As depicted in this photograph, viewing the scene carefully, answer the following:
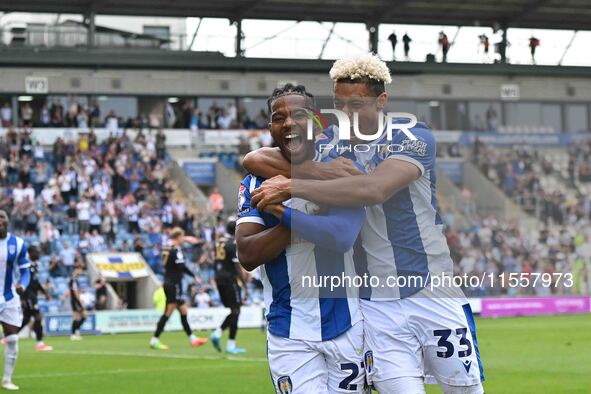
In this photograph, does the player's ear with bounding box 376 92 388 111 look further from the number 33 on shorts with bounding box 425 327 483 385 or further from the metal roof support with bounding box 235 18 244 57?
the metal roof support with bounding box 235 18 244 57

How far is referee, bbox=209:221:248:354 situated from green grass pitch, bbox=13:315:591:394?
1.26 feet

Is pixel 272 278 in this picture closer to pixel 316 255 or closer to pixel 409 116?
pixel 316 255

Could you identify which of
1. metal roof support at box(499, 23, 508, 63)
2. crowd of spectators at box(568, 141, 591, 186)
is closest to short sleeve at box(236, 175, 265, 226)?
crowd of spectators at box(568, 141, 591, 186)

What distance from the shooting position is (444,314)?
676 cm

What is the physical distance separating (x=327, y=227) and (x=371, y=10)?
39.0 metres

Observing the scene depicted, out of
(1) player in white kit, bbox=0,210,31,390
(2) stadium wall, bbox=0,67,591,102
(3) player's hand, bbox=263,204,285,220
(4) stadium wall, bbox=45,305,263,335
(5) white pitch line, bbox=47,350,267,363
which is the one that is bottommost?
(4) stadium wall, bbox=45,305,263,335

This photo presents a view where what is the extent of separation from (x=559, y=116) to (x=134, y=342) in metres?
24.1

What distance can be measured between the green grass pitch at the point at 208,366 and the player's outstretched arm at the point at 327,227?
8710 mm

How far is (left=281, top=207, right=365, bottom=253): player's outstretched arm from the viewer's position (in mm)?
6070

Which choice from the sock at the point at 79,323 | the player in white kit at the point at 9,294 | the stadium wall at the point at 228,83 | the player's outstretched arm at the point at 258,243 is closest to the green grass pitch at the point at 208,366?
the player in white kit at the point at 9,294

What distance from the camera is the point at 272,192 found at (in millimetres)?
6109

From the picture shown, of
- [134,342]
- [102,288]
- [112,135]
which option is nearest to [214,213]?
[112,135]

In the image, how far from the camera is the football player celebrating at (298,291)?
621 cm

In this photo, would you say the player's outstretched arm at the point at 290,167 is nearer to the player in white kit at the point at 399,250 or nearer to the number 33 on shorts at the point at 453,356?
the player in white kit at the point at 399,250
